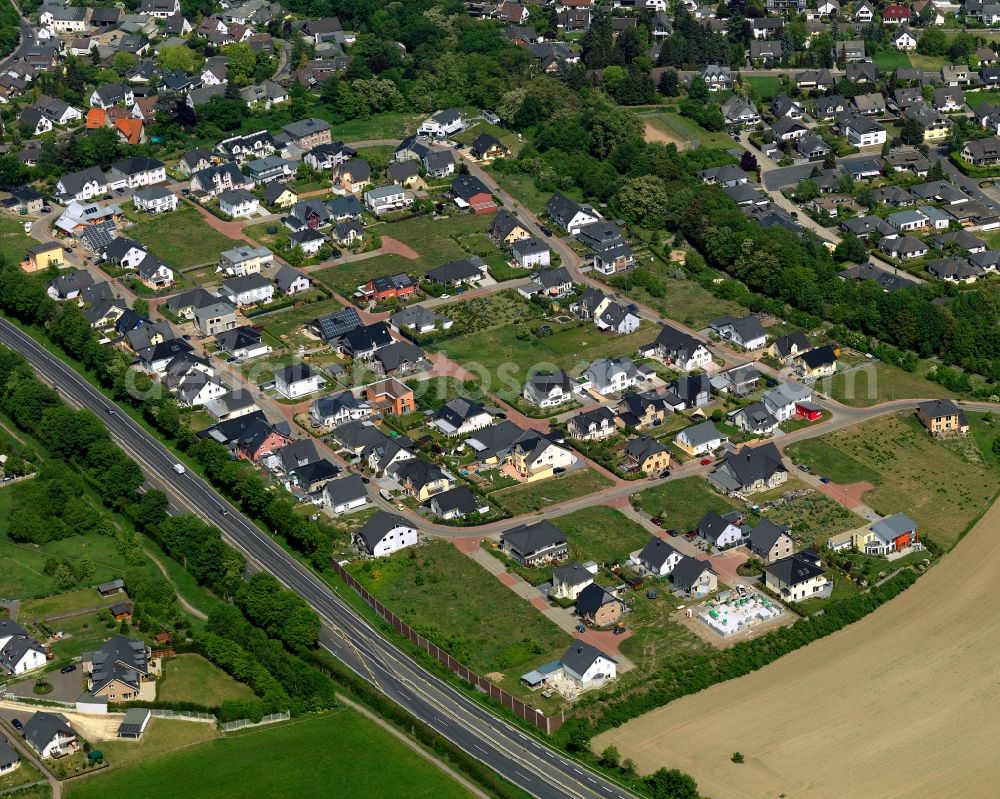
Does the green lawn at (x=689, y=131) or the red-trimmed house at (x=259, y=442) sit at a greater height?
the red-trimmed house at (x=259, y=442)

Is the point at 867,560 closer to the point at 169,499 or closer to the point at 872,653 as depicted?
the point at 872,653

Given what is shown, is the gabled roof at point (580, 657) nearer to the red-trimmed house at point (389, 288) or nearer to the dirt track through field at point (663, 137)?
the red-trimmed house at point (389, 288)

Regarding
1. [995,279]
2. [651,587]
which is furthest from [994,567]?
[995,279]

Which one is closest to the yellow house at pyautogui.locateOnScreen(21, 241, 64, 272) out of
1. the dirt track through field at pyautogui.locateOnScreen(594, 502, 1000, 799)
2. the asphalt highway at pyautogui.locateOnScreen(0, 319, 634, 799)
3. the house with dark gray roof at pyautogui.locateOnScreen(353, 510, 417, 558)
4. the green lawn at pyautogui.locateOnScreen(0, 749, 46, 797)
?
the asphalt highway at pyautogui.locateOnScreen(0, 319, 634, 799)

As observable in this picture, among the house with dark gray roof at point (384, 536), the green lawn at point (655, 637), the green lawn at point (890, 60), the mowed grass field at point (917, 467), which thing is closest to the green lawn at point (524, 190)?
the mowed grass field at point (917, 467)

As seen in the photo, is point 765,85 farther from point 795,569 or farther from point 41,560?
point 41,560

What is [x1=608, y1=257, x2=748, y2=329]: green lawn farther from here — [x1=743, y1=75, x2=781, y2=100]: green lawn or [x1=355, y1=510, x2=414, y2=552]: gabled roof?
[x1=743, y1=75, x2=781, y2=100]: green lawn
